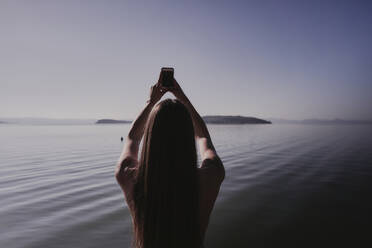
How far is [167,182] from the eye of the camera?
167 centimetres

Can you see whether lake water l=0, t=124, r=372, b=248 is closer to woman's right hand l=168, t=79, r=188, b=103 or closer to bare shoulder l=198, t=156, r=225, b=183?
bare shoulder l=198, t=156, r=225, b=183

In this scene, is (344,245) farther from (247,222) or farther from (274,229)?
(247,222)

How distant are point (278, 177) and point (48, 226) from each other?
343 inches

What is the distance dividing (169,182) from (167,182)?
0.05 feet

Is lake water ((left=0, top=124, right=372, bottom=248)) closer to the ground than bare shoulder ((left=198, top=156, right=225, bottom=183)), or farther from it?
closer to the ground

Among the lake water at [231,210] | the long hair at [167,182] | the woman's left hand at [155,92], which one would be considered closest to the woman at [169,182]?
the long hair at [167,182]

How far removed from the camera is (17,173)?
11.0 metres

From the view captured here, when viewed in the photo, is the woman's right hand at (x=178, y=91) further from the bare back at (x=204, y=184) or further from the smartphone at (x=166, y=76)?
the bare back at (x=204, y=184)

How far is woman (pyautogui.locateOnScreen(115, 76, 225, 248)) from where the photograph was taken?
166 centimetres

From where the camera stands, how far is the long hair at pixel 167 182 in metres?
1.66

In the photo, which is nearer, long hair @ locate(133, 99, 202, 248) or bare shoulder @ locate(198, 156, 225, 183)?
long hair @ locate(133, 99, 202, 248)

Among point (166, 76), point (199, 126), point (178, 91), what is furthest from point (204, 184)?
point (166, 76)

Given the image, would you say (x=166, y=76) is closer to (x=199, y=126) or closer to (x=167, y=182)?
(x=199, y=126)

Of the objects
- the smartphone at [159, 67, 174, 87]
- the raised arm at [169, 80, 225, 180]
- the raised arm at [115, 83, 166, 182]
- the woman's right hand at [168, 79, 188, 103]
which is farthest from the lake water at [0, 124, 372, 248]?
the smartphone at [159, 67, 174, 87]
